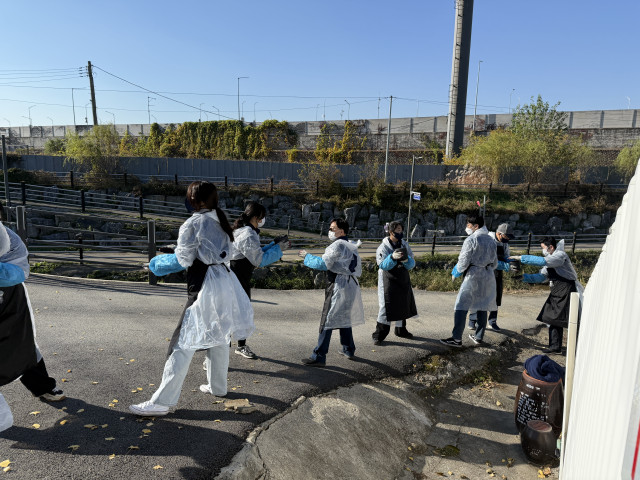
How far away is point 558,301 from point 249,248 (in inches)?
195

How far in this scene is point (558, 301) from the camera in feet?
23.0

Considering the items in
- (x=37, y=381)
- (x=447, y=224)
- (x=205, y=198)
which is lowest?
(x=447, y=224)

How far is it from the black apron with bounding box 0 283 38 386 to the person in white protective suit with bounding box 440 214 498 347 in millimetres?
5379

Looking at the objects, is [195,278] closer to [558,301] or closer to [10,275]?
[10,275]

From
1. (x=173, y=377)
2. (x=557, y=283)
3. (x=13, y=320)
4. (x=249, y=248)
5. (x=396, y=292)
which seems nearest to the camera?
(x=13, y=320)

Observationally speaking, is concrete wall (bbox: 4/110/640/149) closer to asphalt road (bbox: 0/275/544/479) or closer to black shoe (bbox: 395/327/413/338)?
asphalt road (bbox: 0/275/544/479)

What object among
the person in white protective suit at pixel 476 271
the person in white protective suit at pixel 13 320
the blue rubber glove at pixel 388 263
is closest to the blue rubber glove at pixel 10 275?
the person in white protective suit at pixel 13 320

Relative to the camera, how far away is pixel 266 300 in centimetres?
926

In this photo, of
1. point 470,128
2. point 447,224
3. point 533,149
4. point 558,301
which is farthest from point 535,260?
point 470,128

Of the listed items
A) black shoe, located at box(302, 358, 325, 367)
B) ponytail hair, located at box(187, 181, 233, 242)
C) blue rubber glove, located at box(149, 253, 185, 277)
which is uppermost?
ponytail hair, located at box(187, 181, 233, 242)

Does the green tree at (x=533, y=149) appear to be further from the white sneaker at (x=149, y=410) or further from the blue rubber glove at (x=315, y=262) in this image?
the white sneaker at (x=149, y=410)

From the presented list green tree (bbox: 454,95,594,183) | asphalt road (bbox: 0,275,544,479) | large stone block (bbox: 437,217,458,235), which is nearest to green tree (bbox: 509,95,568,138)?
green tree (bbox: 454,95,594,183)

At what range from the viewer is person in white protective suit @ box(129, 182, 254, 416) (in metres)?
3.98

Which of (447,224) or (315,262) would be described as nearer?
(315,262)
